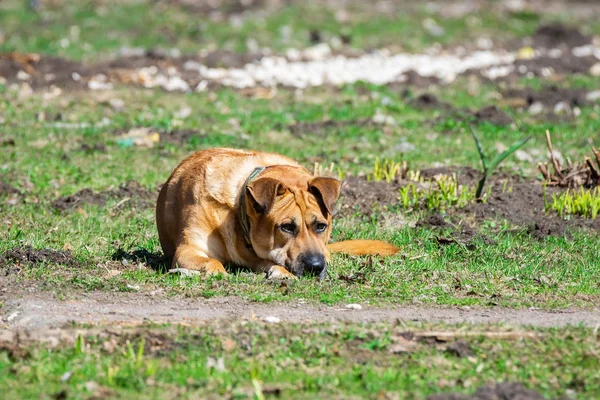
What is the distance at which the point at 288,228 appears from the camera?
805 cm

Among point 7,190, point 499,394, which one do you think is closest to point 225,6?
point 7,190

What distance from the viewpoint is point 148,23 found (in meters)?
24.7

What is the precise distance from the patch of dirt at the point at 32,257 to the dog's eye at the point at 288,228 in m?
1.92

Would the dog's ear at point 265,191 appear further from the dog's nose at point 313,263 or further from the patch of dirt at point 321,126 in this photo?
the patch of dirt at point 321,126

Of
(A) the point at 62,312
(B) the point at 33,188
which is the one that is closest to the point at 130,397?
(A) the point at 62,312

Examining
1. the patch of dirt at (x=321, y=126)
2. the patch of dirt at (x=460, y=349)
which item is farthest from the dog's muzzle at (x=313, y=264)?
the patch of dirt at (x=321, y=126)

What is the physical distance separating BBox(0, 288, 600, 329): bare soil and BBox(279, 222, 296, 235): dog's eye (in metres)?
0.70

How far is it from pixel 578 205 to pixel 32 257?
5471mm

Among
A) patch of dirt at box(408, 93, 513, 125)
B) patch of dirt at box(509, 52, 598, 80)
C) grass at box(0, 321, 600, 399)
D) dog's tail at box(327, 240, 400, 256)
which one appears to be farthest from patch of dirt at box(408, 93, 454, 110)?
grass at box(0, 321, 600, 399)

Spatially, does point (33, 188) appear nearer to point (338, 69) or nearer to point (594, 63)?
point (338, 69)

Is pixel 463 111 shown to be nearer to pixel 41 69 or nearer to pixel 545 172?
pixel 545 172

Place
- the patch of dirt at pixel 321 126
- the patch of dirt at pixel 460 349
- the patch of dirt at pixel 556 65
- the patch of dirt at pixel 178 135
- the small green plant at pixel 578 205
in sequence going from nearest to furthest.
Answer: the patch of dirt at pixel 460 349 → the small green plant at pixel 578 205 → the patch of dirt at pixel 178 135 → the patch of dirt at pixel 321 126 → the patch of dirt at pixel 556 65

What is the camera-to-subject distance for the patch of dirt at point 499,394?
560 centimetres

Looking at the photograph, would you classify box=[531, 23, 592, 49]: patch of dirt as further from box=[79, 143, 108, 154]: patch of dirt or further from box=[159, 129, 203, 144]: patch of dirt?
box=[79, 143, 108, 154]: patch of dirt
